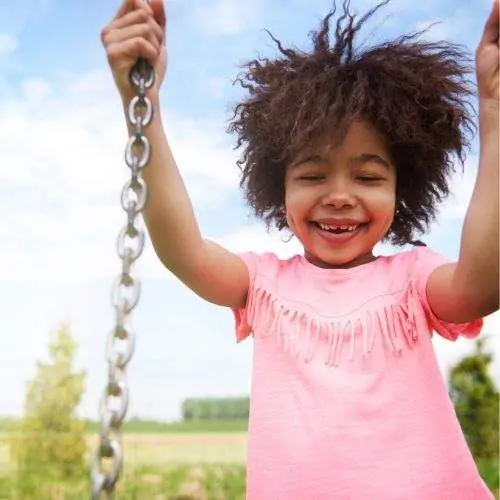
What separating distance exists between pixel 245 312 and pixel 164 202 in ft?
0.85

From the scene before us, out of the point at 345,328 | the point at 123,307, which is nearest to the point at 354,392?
the point at 345,328

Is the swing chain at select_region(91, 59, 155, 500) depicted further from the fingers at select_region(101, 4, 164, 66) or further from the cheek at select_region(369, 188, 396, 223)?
the cheek at select_region(369, 188, 396, 223)

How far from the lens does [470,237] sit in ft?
4.68

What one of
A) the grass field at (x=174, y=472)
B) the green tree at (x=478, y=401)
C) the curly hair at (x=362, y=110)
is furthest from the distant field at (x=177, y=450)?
the curly hair at (x=362, y=110)

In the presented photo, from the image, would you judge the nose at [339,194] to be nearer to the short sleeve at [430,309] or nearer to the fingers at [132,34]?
the short sleeve at [430,309]

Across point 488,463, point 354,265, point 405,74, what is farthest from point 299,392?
point 488,463

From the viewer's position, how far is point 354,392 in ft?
4.71

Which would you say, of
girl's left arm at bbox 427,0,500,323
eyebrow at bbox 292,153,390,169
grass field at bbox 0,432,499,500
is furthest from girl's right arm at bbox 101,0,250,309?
grass field at bbox 0,432,499,500

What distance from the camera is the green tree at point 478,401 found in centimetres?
602

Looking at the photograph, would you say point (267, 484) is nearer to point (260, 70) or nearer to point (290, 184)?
point (290, 184)

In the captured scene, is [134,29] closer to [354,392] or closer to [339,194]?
[339,194]

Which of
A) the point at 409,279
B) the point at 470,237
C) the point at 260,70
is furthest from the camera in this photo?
the point at 260,70

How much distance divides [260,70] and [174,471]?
3718mm

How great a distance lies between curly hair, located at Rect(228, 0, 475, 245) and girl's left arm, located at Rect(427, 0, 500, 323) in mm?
229
